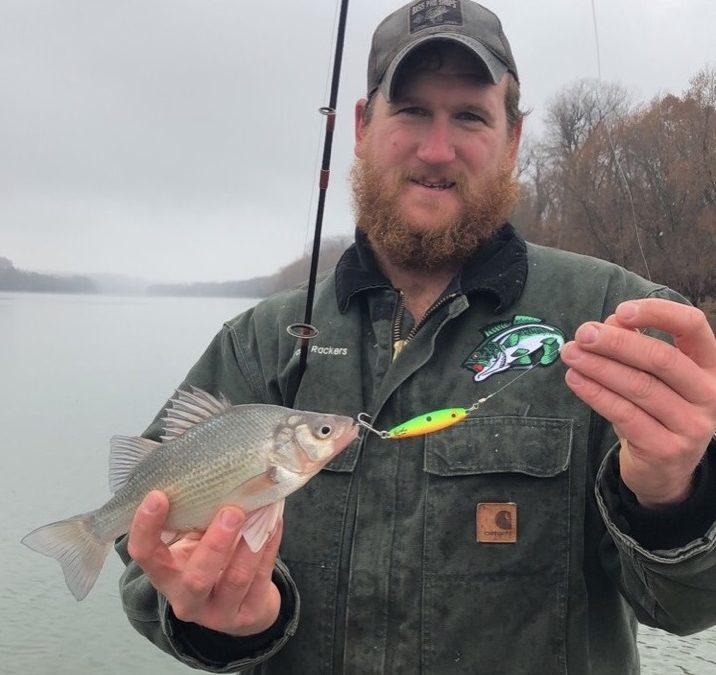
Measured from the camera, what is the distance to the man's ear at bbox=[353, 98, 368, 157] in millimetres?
3811

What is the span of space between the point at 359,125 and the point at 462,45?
81 centimetres

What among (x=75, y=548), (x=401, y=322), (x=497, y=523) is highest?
(x=401, y=322)

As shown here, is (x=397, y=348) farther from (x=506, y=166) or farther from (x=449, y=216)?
(x=506, y=166)

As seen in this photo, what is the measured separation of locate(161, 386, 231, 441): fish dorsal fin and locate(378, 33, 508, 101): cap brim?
63.1 inches

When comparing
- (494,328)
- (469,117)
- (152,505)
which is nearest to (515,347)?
(494,328)

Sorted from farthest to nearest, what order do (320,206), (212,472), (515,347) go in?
(320,206) → (515,347) → (212,472)

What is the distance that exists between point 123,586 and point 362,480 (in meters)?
1.23

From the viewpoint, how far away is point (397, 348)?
314 cm

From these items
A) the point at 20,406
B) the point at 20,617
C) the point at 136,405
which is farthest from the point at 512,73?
the point at 20,406

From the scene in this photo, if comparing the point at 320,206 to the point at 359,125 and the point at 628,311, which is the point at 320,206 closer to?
the point at 359,125

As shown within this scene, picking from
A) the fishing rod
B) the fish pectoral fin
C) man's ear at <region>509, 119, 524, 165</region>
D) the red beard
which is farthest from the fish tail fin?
man's ear at <region>509, 119, 524, 165</region>

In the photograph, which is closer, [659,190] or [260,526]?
[260,526]

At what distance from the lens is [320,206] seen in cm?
403

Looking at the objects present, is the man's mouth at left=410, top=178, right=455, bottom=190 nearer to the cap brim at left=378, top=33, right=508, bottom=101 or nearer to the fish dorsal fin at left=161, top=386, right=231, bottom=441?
the cap brim at left=378, top=33, right=508, bottom=101
